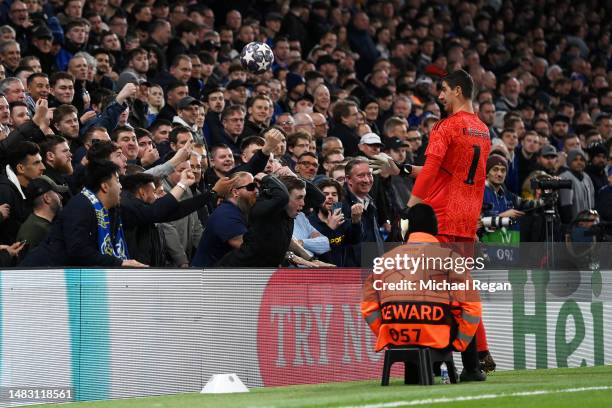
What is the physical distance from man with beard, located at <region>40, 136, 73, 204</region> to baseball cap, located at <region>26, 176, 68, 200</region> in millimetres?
717

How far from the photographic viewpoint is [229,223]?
1174 centimetres

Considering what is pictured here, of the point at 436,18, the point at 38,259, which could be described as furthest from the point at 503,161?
the point at 436,18

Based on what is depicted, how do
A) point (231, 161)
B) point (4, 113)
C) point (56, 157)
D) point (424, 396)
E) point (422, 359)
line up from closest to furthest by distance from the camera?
point (424, 396)
point (422, 359)
point (56, 157)
point (4, 113)
point (231, 161)

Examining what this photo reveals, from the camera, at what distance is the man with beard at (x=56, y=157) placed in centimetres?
1231

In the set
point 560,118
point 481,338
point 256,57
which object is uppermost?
point 560,118

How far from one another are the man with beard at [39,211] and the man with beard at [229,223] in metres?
1.37

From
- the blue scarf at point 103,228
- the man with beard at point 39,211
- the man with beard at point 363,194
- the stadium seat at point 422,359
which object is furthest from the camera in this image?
the man with beard at point 363,194

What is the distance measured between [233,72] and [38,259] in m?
8.12

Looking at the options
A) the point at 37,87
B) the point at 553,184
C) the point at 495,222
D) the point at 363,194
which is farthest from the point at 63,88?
the point at 553,184

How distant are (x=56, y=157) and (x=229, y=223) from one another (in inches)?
74.2

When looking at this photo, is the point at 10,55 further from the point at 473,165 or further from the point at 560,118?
the point at 560,118

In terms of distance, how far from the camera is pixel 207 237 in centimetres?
1185

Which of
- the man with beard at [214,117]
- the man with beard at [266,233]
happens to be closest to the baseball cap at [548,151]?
the man with beard at [214,117]

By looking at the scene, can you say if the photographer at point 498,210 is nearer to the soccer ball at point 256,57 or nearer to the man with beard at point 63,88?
the soccer ball at point 256,57
